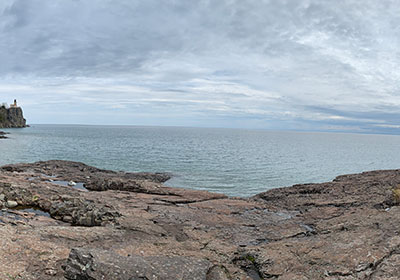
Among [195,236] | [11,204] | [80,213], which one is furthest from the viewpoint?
[11,204]

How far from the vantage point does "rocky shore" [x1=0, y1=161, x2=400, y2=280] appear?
7639 mm

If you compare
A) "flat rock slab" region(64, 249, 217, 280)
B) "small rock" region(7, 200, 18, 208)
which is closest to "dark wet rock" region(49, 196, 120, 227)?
"small rock" region(7, 200, 18, 208)

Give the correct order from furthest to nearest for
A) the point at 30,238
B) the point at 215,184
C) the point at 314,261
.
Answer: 1. the point at 215,184
2. the point at 30,238
3. the point at 314,261

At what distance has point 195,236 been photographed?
11547 mm

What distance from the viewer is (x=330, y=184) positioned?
73.0ft

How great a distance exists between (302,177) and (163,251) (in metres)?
36.8

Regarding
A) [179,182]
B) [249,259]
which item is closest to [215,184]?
[179,182]

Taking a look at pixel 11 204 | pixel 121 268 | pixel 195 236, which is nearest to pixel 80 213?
pixel 11 204

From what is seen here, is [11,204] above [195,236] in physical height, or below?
above

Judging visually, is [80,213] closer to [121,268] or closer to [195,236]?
[195,236]

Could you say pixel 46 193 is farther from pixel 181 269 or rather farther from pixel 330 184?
pixel 330 184

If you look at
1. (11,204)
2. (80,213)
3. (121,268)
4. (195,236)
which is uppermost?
(121,268)

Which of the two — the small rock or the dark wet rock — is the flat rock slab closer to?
the dark wet rock

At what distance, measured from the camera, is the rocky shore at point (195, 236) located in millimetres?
7639
